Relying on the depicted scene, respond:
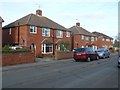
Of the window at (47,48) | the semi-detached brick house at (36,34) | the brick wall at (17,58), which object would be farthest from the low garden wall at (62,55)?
the brick wall at (17,58)

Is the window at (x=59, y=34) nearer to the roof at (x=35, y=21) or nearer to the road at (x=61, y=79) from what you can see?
the roof at (x=35, y=21)

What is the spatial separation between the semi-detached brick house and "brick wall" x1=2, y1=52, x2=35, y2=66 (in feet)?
37.1

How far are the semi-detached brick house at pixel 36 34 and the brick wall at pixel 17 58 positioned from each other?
11306mm

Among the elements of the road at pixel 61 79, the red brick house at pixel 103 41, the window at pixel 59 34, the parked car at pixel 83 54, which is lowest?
the road at pixel 61 79

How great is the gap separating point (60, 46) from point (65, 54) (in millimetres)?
7961

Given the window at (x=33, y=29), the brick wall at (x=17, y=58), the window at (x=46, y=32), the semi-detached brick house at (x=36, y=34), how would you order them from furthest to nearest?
1. the window at (x=46, y=32)
2. the window at (x=33, y=29)
3. the semi-detached brick house at (x=36, y=34)
4. the brick wall at (x=17, y=58)

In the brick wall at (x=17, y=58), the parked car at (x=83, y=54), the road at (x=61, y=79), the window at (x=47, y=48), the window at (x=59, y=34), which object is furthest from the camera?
the window at (x=59, y=34)

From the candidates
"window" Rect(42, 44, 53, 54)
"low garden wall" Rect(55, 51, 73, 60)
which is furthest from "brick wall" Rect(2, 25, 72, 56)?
"low garden wall" Rect(55, 51, 73, 60)

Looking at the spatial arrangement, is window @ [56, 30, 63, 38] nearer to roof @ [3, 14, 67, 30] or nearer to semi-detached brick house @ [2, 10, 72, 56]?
semi-detached brick house @ [2, 10, 72, 56]

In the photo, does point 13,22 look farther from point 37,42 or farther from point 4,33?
point 37,42

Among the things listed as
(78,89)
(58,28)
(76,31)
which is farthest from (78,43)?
(78,89)

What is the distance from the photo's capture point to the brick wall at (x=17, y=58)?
73.9ft

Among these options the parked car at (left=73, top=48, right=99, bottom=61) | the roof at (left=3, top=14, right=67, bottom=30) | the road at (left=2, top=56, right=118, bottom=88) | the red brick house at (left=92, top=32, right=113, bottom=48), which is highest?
the roof at (left=3, top=14, right=67, bottom=30)

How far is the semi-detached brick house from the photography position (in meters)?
38.2
